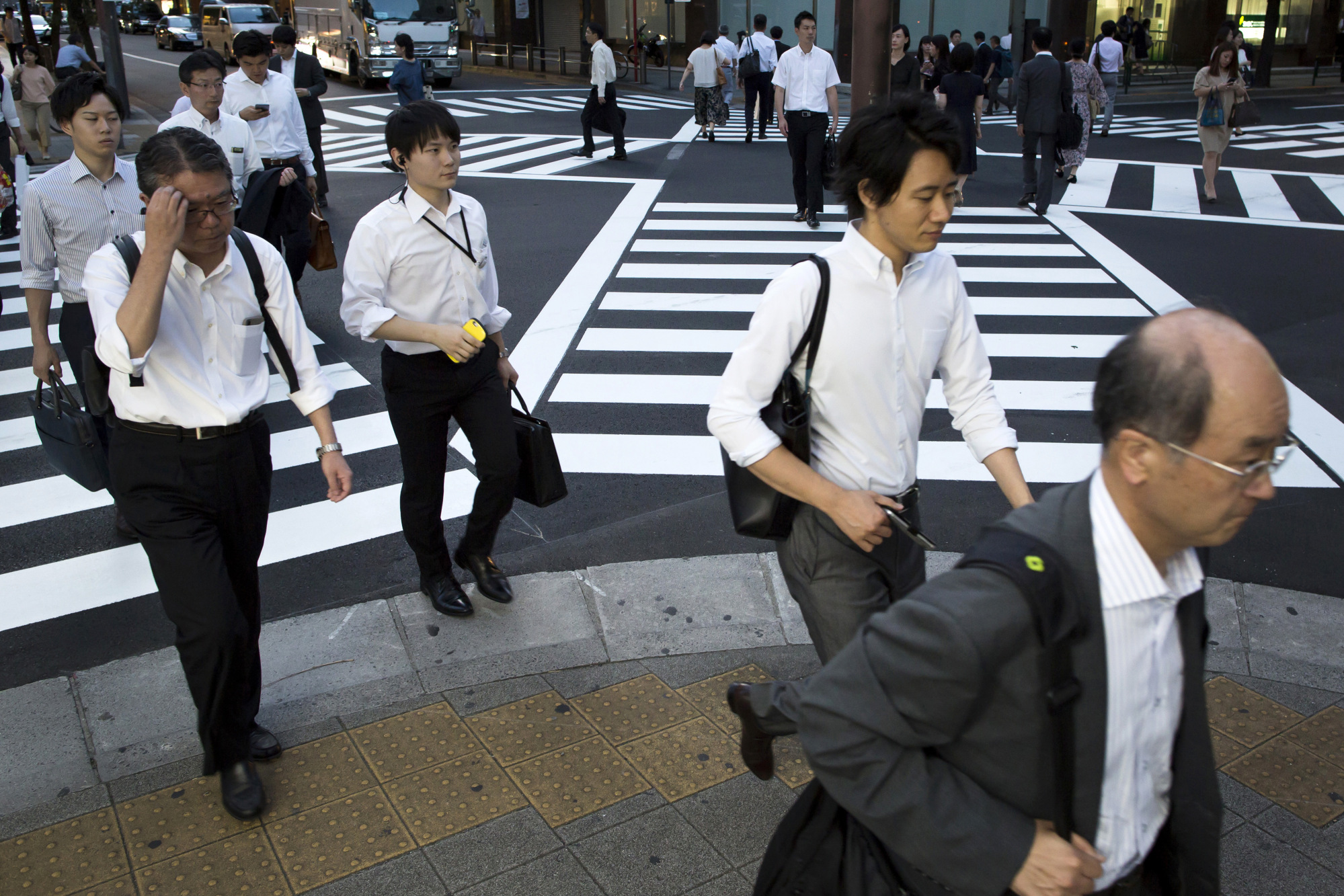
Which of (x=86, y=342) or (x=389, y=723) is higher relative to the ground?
(x=86, y=342)

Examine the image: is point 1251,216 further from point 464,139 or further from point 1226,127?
point 464,139

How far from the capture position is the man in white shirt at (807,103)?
11656 millimetres

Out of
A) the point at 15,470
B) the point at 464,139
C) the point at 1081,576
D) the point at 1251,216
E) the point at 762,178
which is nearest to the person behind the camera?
the point at 1081,576

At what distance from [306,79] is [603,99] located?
5.14 m

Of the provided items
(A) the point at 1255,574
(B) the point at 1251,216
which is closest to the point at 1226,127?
(B) the point at 1251,216

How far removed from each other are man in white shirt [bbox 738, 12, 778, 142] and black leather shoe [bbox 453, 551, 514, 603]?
54.2 ft

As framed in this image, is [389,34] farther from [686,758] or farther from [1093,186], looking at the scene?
[686,758]

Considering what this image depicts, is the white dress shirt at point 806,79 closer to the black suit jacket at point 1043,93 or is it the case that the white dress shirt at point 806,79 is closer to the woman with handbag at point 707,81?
the black suit jacket at point 1043,93

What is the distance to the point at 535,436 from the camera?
14.3ft

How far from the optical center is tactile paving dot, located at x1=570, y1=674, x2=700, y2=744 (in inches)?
145

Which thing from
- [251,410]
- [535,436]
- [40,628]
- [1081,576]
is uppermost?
[1081,576]

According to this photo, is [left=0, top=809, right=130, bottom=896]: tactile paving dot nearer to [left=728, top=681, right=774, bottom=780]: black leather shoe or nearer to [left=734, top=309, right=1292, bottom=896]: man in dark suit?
[left=728, top=681, right=774, bottom=780]: black leather shoe

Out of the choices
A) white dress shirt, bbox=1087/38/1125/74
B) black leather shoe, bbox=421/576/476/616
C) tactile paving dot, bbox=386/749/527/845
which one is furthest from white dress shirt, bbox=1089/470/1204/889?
white dress shirt, bbox=1087/38/1125/74

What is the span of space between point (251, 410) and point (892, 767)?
2.45m
